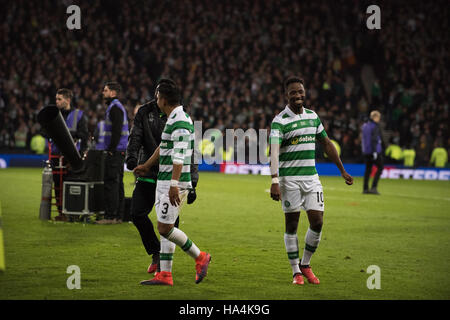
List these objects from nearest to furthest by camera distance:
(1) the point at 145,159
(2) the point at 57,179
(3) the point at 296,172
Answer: (3) the point at 296,172 → (1) the point at 145,159 → (2) the point at 57,179

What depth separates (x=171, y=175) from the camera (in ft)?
23.6

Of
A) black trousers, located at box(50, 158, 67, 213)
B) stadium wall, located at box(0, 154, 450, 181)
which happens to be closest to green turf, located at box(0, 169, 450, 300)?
black trousers, located at box(50, 158, 67, 213)

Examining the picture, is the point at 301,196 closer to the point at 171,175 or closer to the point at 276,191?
the point at 276,191

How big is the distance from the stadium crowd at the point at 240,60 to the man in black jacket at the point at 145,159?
2140 centimetres

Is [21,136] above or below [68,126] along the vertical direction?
below

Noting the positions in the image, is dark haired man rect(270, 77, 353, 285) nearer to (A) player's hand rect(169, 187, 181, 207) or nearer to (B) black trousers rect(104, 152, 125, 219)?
(A) player's hand rect(169, 187, 181, 207)

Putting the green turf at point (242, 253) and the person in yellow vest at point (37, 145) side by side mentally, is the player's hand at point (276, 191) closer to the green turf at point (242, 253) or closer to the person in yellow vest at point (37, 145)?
the green turf at point (242, 253)

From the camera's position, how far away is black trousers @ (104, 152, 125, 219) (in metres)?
12.2

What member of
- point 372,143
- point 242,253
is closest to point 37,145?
point 372,143

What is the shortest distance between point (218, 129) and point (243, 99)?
11.2ft

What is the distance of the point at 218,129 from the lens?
1193 inches

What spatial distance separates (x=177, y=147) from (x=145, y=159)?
4.09 feet

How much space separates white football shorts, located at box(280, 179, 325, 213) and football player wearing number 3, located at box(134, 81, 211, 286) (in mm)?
1099

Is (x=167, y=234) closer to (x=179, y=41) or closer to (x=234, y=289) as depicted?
(x=234, y=289)
